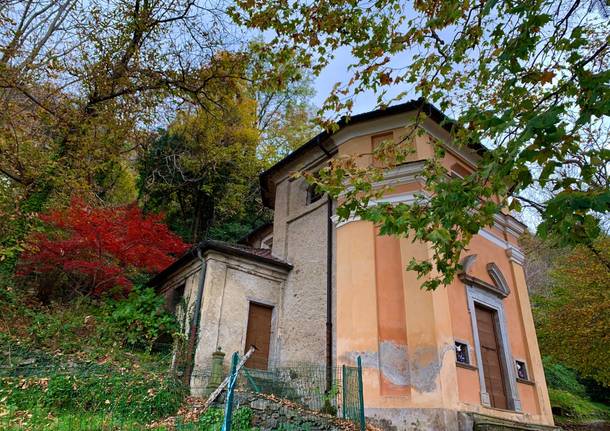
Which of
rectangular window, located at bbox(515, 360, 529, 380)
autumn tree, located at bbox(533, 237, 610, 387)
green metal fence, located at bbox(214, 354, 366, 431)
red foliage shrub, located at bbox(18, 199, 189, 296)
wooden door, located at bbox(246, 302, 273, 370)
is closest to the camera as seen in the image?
green metal fence, located at bbox(214, 354, 366, 431)

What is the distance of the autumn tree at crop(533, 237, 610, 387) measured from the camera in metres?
12.2

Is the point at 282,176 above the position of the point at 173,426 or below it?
above

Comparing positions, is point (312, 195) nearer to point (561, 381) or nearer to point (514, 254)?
point (514, 254)

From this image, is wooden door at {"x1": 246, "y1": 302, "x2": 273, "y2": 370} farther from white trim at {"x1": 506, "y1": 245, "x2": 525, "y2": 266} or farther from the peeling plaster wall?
white trim at {"x1": 506, "y1": 245, "x2": 525, "y2": 266}

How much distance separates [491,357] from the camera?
9.85 m

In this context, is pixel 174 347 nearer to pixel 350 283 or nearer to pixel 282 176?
pixel 350 283

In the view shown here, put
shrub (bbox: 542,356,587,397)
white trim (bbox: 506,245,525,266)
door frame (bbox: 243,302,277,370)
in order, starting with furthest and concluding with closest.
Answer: shrub (bbox: 542,356,587,397) < white trim (bbox: 506,245,525,266) < door frame (bbox: 243,302,277,370)

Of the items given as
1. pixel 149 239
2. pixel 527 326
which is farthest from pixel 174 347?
pixel 527 326

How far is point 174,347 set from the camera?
10039 millimetres

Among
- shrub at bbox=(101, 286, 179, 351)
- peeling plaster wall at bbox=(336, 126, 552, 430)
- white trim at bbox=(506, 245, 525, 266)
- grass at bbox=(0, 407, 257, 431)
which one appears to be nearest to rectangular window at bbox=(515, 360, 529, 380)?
peeling plaster wall at bbox=(336, 126, 552, 430)

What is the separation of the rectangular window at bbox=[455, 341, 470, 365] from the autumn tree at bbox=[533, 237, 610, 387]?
19.2 ft

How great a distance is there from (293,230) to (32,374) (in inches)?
289

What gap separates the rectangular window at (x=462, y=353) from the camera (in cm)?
862

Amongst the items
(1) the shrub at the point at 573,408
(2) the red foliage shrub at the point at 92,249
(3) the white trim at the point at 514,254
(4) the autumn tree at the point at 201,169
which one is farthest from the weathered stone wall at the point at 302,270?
(1) the shrub at the point at 573,408
